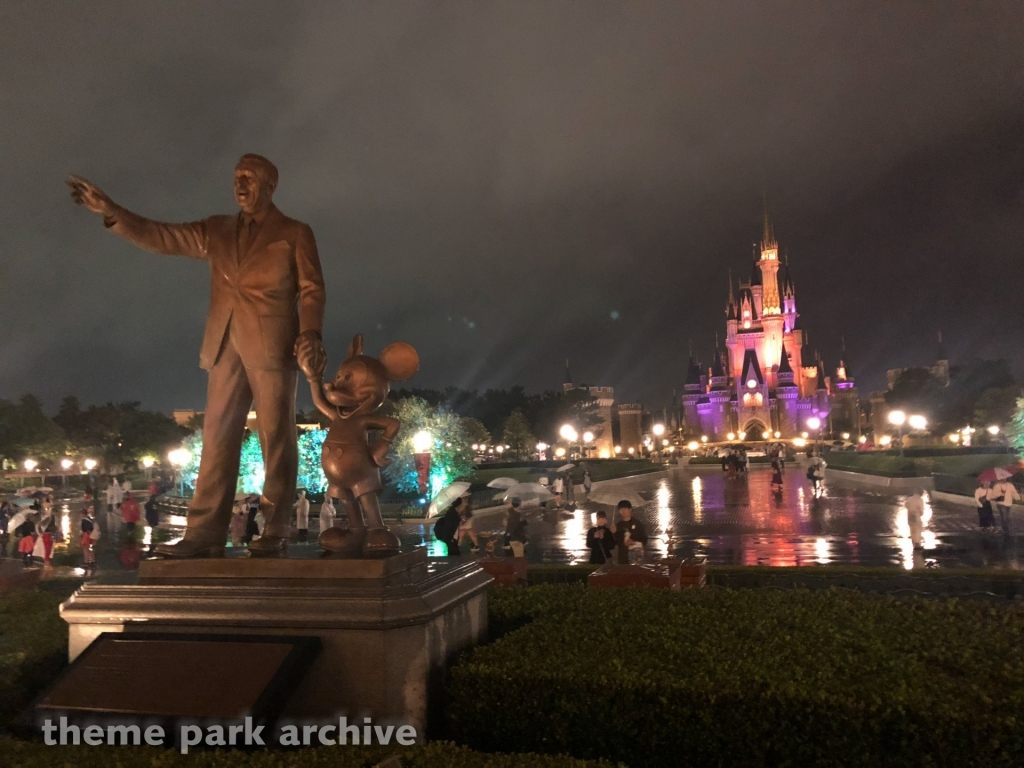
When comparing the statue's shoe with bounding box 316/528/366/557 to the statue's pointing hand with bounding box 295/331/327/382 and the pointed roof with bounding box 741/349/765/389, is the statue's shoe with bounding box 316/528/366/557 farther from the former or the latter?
the pointed roof with bounding box 741/349/765/389

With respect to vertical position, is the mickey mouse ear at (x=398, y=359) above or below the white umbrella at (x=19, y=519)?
above

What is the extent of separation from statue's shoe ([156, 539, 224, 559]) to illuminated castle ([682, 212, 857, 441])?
88.6 meters

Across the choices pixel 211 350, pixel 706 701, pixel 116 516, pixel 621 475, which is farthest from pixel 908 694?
pixel 621 475

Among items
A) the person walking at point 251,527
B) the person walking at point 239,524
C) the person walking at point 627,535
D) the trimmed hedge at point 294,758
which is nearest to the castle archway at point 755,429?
the person walking at point 239,524

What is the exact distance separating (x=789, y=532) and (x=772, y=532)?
367 mm

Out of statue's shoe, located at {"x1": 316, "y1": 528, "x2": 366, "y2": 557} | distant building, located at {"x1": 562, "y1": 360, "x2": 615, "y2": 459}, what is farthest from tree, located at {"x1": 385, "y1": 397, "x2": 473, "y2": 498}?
distant building, located at {"x1": 562, "y1": 360, "x2": 615, "y2": 459}

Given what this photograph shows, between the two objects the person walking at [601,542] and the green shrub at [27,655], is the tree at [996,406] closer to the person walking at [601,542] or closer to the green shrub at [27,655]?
the person walking at [601,542]

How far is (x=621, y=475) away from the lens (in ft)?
135

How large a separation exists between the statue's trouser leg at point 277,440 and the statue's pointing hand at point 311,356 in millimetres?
318

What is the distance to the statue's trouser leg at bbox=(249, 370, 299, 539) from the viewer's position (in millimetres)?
4859

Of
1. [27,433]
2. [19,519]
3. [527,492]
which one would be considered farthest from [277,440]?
[27,433]

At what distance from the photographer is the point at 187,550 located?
15.4 ft

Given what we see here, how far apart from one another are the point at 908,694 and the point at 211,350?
14.7 feet

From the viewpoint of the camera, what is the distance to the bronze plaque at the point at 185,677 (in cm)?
353
